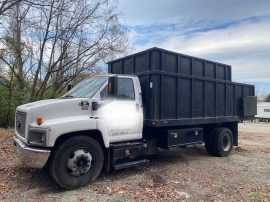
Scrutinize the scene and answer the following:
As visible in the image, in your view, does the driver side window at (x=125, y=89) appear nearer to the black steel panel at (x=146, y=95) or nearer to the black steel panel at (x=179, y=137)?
the black steel panel at (x=146, y=95)

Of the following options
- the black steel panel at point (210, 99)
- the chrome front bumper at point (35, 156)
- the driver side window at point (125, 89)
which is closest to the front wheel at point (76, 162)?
the chrome front bumper at point (35, 156)

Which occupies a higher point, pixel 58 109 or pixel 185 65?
pixel 185 65

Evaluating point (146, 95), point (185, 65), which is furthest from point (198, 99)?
point (146, 95)

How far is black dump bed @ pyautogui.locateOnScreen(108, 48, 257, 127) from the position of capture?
5.84 meters

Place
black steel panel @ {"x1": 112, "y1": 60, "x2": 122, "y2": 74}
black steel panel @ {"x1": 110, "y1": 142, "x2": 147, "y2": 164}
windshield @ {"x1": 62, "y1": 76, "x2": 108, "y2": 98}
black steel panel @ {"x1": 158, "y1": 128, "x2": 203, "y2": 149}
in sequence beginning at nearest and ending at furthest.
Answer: black steel panel @ {"x1": 110, "y1": 142, "x2": 147, "y2": 164} → windshield @ {"x1": 62, "y1": 76, "x2": 108, "y2": 98} → black steel panel @ {"x1": 158, "y1": 128, "x2": 203, "y2": 149} → black steel panel @ {"x1": 112, "y1": 60, "x2": 122, "y2": 74}

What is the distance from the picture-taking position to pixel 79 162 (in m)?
4.72

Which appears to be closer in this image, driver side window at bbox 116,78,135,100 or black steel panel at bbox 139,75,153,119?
driver side window at bbox 116,78,135,100

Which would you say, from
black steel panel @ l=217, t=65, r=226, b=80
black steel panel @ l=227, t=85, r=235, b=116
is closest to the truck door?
black steel panel @ l=217, t=65, r=226, b=80

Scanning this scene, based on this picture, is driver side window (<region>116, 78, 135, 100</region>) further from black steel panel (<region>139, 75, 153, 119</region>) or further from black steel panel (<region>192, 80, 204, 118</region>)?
black steel panel (<region>192, 80, 204, 118</region>)

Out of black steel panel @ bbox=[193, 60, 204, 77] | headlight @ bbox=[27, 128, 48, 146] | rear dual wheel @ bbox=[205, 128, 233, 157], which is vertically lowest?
rear dual wheel @ bbox=[205, 128, 233, 157]

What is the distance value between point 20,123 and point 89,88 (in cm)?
166

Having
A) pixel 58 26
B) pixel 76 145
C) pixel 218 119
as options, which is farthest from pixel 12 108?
pixel 218 119

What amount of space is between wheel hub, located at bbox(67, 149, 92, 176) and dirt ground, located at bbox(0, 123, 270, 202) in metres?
0.36

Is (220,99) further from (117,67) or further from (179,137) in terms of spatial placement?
(117,67)
